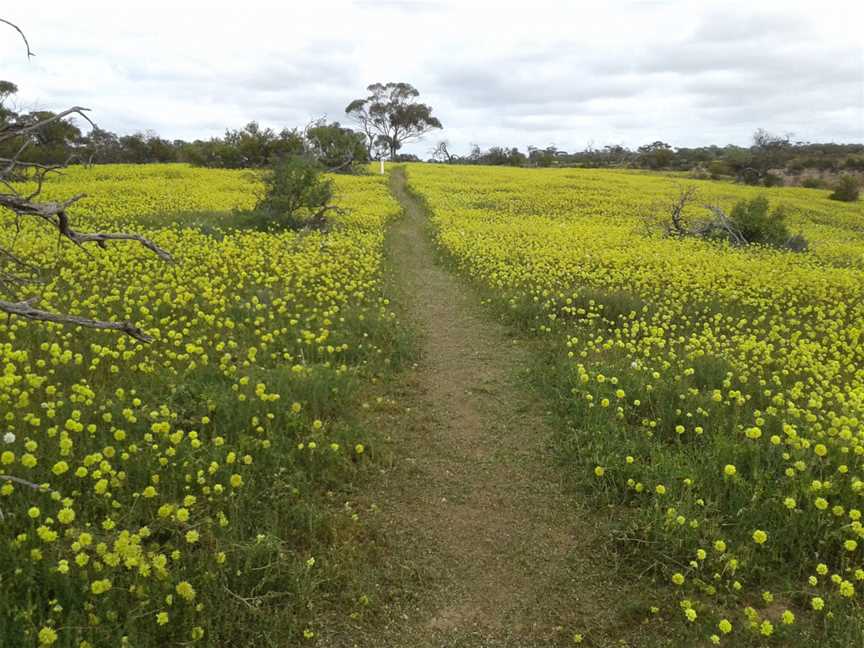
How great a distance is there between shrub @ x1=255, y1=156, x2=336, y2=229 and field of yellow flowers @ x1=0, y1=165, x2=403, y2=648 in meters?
6.81

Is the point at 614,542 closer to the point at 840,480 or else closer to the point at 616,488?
the point at 616,488

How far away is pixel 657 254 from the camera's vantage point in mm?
14484

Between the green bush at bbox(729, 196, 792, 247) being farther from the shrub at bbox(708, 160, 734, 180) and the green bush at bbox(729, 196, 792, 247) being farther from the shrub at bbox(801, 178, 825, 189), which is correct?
the shrub at bbox(708, 160, 734, 180)

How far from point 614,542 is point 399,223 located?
1795cm

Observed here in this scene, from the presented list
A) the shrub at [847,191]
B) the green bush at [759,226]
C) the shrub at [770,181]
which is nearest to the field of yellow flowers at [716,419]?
the green bush at [759,226]

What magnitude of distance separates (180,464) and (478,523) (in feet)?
7.50

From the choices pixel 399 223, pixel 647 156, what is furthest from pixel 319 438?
pixel 647 156

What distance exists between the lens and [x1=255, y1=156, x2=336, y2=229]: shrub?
1580cm

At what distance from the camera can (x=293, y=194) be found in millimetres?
16016

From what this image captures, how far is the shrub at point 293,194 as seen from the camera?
15.8 metres

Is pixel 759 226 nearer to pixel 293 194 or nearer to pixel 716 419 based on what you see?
pixel 293 194

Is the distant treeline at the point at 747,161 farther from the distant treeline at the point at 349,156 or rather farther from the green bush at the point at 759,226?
the green bush at the point at 759,226

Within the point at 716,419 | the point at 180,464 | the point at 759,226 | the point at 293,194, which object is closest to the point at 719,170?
the point at 759,226

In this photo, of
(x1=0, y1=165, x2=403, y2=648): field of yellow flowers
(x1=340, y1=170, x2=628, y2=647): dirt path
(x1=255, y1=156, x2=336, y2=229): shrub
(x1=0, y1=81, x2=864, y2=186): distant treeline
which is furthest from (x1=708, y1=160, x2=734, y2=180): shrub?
(x1=340, y1=170, x2=628, y2=647): dirt path
